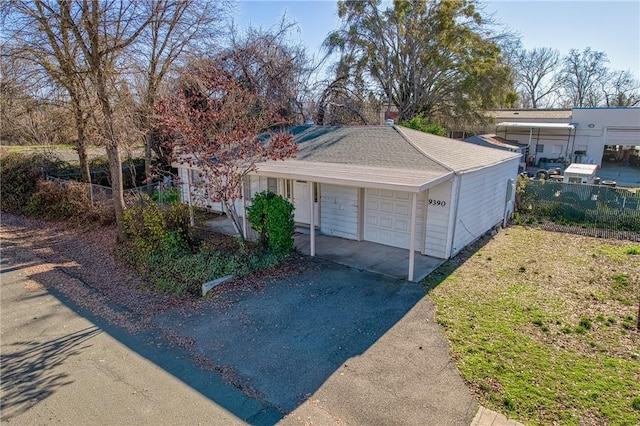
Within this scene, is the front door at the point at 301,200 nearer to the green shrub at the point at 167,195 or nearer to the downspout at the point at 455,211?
the downspout at the point at 455,211

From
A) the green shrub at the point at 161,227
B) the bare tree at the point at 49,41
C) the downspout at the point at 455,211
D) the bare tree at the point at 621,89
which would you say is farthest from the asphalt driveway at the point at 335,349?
the bare tree at the point at 621,89

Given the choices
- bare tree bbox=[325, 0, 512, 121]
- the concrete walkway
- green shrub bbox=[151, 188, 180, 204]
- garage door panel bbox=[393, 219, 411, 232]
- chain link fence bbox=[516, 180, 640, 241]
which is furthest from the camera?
bare tree bbox=[325, 0, 512, 121]

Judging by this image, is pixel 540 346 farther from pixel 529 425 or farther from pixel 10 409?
pixel 10 409

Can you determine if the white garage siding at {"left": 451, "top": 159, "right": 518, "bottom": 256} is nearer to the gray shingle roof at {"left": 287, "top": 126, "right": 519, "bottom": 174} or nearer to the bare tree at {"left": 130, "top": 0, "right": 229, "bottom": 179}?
the gray shingle roof at {"left": 287, "top": 126, "right": 519, "bottom": 174}

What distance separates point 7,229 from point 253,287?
11.1 metres

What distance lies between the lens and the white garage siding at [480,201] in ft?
30.4

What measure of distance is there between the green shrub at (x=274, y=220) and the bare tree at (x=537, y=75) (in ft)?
160

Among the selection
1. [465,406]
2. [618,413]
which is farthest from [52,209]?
[618,413]

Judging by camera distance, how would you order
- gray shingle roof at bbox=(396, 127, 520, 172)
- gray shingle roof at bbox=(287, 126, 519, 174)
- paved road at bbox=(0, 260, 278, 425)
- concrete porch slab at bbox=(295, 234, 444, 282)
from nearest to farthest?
paved road at bbox=(0, 260, 278, 425) → concrete porch slab at bbox=(295, 234, 444, 282) → gray shingle roof at bbox=(287, 126, 519, 174) → gray shingle roof at bbox=(396, 127, 520, 172)

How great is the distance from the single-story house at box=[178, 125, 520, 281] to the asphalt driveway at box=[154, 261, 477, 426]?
1616mm

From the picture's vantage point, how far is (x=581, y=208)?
40.4 feet

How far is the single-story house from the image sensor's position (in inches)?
335

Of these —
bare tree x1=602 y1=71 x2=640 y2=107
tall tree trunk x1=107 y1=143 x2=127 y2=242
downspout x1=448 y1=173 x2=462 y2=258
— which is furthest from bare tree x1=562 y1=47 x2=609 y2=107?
tall tree trunk x1=107 y1=143 x2=127 y2=242

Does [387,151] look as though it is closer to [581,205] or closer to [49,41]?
[581,205]
